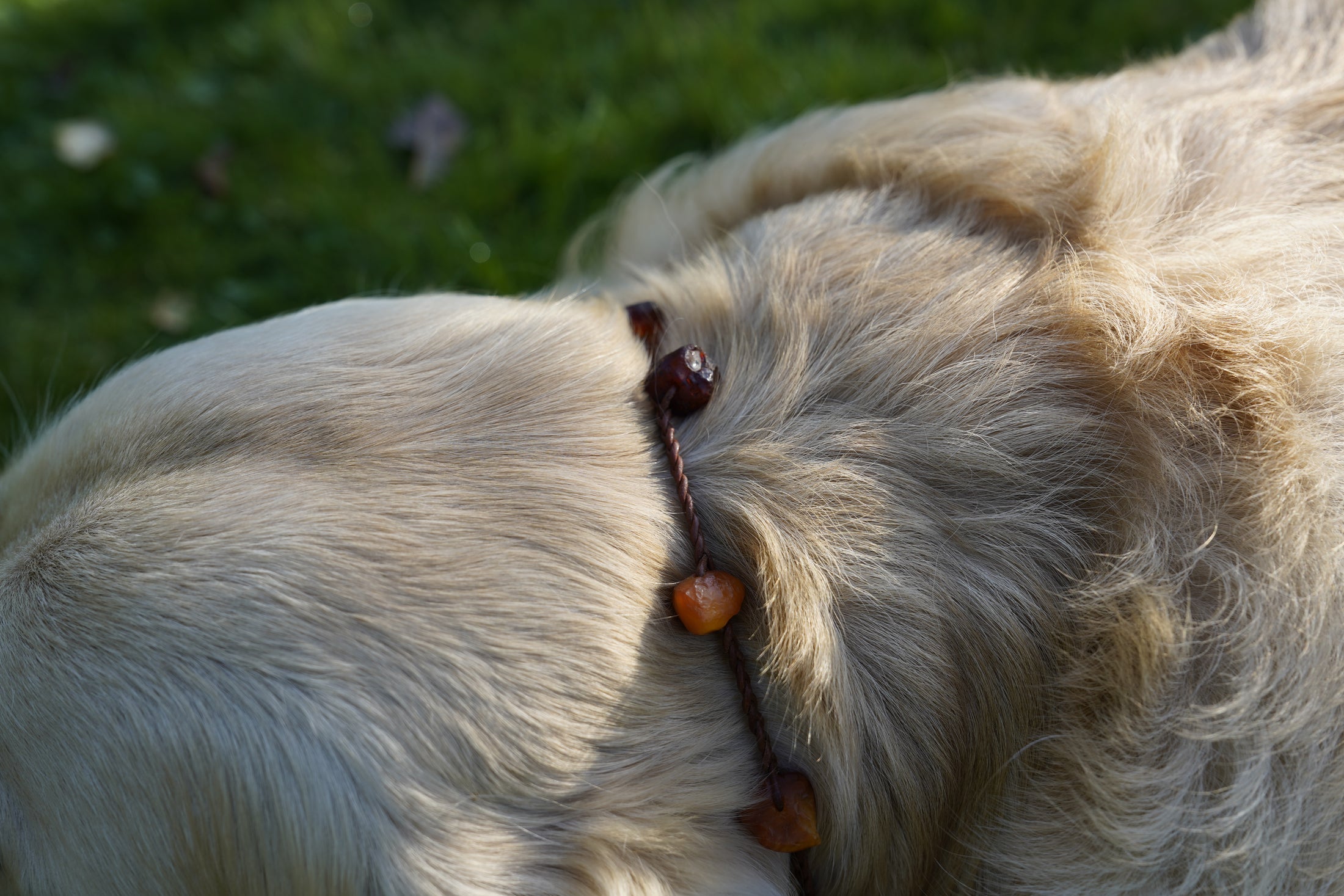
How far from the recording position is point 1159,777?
1.72 m

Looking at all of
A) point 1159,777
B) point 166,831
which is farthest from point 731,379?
point 166,831

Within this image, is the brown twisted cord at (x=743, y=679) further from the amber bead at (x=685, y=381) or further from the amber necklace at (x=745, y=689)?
the amber bead at (x=685, y=381)

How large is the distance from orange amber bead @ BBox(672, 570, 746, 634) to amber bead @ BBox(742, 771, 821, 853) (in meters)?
0.28

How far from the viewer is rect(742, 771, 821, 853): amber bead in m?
1.76

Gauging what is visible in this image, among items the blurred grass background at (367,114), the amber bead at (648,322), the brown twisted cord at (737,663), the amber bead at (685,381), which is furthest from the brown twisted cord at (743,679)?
the blurred grass background at (367,114)

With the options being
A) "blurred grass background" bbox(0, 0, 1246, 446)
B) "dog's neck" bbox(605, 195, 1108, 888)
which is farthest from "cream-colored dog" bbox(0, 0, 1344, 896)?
"blurred grass background" bbox(0, 0, 1246, 446)

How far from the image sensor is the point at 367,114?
14.9 ft

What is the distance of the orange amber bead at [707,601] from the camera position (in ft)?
5.68

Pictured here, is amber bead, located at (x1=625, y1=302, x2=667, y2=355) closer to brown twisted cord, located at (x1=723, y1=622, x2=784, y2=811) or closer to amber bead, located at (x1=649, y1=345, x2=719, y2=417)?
amber bead, located at (x1=649, y1=345, x2=719, y2=417)

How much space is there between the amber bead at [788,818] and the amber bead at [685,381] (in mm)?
656

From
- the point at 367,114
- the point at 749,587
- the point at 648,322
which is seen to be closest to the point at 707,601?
the point at 749,587

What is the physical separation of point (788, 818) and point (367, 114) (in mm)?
3740

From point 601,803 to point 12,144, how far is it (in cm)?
439

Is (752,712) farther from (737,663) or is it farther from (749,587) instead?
(749,587)
